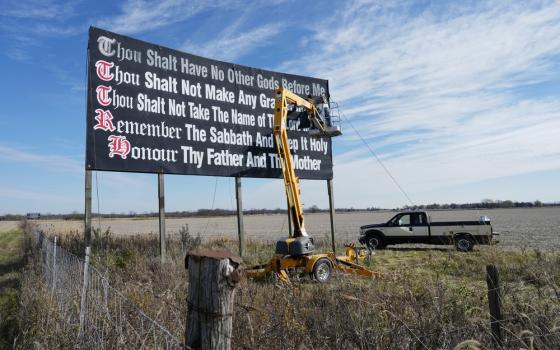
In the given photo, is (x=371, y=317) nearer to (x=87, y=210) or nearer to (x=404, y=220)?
(x=87, y=210)

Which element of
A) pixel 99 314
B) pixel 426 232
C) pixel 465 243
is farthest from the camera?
pixel 426 232

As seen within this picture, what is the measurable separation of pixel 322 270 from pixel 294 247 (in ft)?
2.69

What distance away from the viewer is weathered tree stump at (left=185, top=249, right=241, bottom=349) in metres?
2.11

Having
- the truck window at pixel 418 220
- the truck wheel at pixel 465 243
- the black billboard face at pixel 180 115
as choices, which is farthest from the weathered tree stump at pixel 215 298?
the truck window at pixel 418 220

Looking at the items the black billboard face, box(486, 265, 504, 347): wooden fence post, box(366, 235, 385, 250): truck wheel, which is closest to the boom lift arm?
the black billboard face

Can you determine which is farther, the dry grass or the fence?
the dry grass

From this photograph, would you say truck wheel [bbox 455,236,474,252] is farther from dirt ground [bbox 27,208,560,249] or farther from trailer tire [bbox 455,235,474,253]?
dirt ground [bbox 27,208,560,249]

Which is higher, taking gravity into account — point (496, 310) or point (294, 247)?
point (294, 247)

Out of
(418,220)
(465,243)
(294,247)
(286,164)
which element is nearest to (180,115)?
(286,164)

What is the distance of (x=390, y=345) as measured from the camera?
3549 millimetres

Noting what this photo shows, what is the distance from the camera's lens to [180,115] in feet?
35.3

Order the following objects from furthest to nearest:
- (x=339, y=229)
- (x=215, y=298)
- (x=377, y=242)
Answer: (x=339, y=229) → (x=377, y=242) → (x=215, y=298)

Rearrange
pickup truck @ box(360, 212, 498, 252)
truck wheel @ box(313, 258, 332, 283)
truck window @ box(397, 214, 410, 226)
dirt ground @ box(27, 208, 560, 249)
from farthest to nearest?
dirt ground @ box(27, 208, 560, 249) < truck window @ box(397, 214, 410, 226) < pickup truck @ box(360, 212, 498, 252) < truck wheel @ box(313, 258, 332, 283)

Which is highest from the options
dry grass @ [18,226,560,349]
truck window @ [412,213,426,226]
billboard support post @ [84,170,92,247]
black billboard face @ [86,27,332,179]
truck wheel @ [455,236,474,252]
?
black billboard face @ [86,27,332,179]
